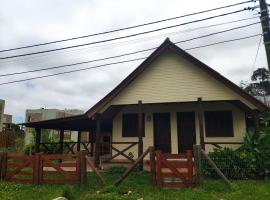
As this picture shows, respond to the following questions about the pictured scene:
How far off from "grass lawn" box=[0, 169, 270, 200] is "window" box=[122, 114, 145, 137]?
5.29 m

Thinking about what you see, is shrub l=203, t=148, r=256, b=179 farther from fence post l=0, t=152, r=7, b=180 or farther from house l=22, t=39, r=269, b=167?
fence post l=0, t=152, r=7, b=180

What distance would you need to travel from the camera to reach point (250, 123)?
1499 cm

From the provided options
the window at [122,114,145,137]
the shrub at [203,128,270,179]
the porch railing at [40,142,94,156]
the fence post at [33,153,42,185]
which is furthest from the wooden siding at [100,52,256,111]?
the porch railing at [40,142,94,156]

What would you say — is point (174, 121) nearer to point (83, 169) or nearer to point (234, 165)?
point (234, 165)

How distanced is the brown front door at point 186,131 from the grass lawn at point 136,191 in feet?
15.3

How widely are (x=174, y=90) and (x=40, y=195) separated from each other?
6860 millimetres

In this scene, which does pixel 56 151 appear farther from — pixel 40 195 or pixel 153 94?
pixel 40 195

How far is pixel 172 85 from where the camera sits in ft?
39.9

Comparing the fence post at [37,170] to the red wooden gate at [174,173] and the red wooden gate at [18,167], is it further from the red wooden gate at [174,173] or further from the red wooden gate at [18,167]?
the red wooden gate at [174,173]

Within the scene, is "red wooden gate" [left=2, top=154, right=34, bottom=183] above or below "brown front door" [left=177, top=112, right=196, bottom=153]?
below

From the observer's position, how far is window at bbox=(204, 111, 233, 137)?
1327 cm

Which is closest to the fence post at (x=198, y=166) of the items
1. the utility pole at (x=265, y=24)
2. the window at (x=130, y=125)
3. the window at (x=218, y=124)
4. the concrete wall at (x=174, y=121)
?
the utility pole at (x=265, y=24)

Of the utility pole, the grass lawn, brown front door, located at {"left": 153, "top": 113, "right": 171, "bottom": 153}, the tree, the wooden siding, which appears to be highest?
the tree

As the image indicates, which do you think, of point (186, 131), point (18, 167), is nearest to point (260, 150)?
point (186, 131)
